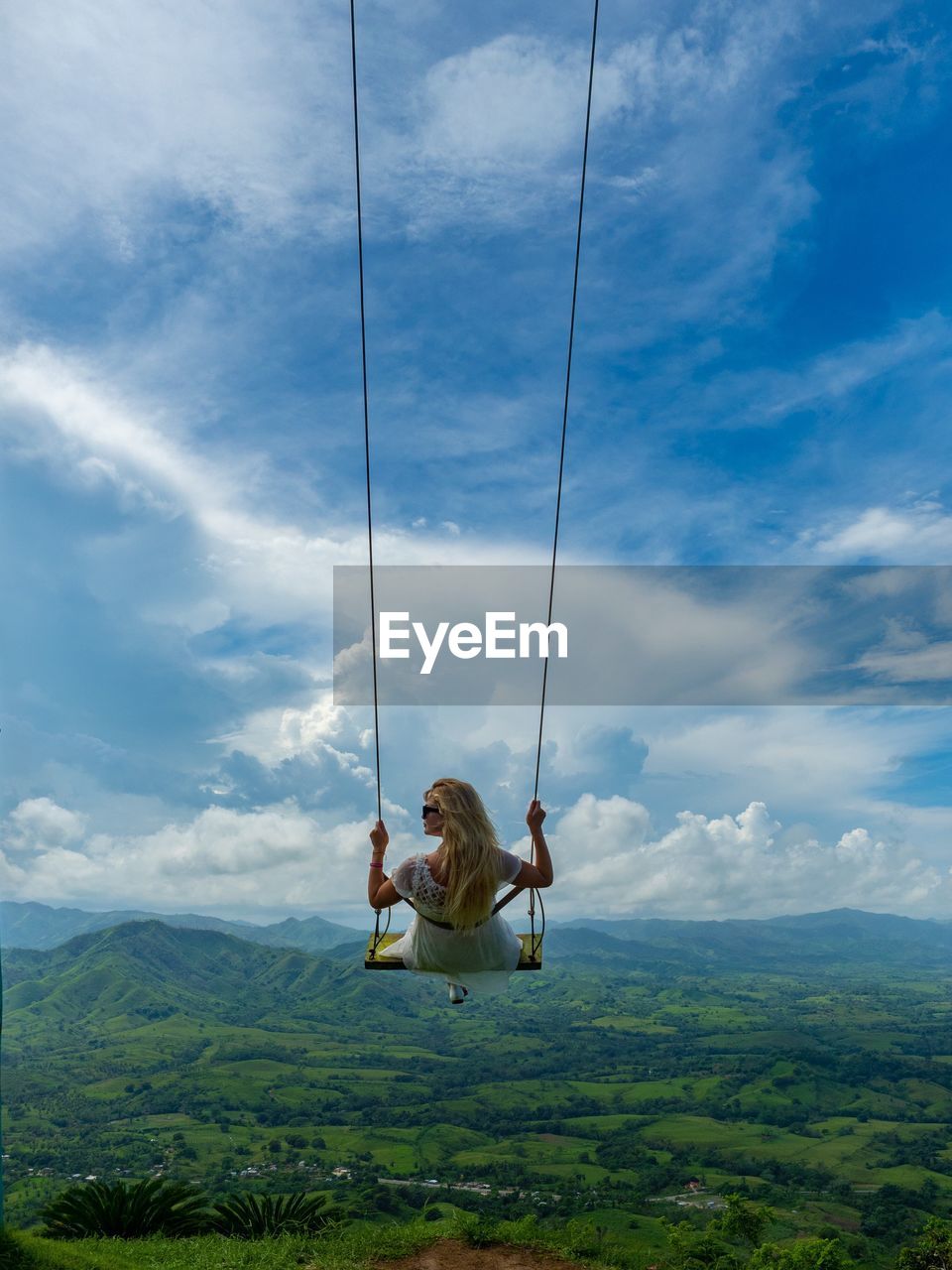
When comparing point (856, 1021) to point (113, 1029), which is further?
point (113, 1029)

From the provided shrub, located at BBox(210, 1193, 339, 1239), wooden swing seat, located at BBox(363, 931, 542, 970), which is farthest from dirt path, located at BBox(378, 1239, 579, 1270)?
wooden swing seat, located at BBox(363, 931, 542, 970)

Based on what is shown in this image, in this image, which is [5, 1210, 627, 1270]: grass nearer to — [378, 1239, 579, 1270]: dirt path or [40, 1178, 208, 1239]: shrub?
[378, 1239, 579, 1270]: dirt path

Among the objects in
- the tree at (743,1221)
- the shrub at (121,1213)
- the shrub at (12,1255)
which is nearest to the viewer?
the shrub at (12,1255)

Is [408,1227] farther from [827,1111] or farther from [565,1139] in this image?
[827,1111]

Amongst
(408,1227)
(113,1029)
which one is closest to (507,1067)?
(113,1029)

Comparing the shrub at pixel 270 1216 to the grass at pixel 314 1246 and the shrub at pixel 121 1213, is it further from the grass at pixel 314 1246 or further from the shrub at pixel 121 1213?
the grass at pixel 314 1246

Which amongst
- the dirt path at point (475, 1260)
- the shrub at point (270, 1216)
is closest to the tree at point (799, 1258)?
the dirt path at point (475, 1260)

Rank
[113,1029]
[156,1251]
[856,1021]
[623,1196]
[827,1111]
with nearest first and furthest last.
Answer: [156,1251] → [623,1196] → [827,1111] → [856,1021] → [113,1029]

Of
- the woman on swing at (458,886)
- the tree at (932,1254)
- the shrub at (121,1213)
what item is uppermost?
the woman on swing at (458,886)
